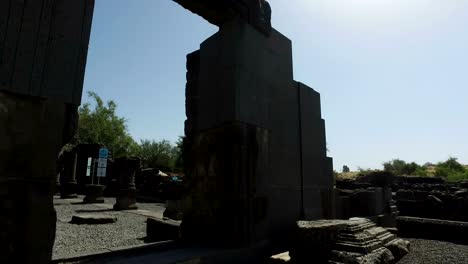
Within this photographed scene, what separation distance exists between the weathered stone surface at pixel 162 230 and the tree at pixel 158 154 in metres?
42.2

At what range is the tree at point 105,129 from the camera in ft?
143

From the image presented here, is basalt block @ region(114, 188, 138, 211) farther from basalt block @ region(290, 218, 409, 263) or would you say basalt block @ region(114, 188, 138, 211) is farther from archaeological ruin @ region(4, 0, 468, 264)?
basalt block @ region(290, 218, 409, 263)

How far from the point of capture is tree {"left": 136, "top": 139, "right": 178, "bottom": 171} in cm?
4862

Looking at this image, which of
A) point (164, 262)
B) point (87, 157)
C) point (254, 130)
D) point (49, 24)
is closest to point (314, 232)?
point (254, 130)

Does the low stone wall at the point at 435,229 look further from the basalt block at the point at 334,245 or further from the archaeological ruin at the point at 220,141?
the basalt block at the point at 334,245

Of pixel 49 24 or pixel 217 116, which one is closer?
pixel 49 24

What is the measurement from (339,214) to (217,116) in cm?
365

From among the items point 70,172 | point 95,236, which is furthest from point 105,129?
point 95,236

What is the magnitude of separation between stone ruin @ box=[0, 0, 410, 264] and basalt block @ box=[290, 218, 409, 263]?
0.06 meters

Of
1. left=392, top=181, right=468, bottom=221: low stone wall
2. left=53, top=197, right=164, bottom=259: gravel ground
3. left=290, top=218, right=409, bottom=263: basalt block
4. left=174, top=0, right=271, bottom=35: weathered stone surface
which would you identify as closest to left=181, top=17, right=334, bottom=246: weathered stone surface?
left=174, top=0, right=271, bottom=35: weathered stone surface

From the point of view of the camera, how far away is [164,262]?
9.73 ft

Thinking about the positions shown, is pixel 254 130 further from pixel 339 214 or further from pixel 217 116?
pixel 339 214

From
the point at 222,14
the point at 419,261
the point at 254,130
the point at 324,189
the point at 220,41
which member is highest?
the point at 222,14

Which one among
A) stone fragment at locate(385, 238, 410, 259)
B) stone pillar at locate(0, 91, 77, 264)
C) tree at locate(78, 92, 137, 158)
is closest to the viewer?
stone pillar at locate(0, 91, 77, 264)
